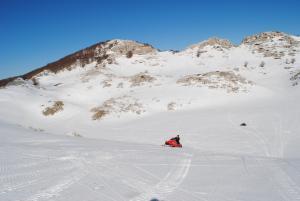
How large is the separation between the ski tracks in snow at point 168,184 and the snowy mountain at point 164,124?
24 millimetres

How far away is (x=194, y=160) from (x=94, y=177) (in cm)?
413

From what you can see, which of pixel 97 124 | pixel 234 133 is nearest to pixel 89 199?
pixel 234 133

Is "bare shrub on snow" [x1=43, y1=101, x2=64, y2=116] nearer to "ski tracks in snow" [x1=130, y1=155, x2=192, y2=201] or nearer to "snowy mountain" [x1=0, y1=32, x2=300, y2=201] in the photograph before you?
"snowy mountain" [x1=0, y1=32, x2=300, y2=201]

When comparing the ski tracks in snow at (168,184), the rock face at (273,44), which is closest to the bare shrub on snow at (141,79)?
the rock face at (273,44)

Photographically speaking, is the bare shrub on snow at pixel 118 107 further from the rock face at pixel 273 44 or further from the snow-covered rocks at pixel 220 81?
the rock face at pixel 273 44

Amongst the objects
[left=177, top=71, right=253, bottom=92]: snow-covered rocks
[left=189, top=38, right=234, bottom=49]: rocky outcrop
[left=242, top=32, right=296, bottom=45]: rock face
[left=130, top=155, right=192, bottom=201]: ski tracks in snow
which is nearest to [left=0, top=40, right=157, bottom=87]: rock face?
[left=189, top=38, right=234, bottom=49]: rocky outcrop

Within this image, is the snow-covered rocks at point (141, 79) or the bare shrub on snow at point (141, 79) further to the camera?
the bare shrub on snow at point (141, 79)

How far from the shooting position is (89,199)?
6.12 metres

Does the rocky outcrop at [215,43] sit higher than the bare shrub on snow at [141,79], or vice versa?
the rocky outcrop at [215,43]

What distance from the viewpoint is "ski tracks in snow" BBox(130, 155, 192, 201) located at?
21.2ft

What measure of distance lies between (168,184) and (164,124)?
62.6 feet

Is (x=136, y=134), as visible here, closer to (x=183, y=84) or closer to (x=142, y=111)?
(x=142, y=111)

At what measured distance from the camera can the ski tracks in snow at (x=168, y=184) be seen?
21.2 ft

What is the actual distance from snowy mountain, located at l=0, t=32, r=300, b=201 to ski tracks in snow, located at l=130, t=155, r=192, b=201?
1.0 inches
